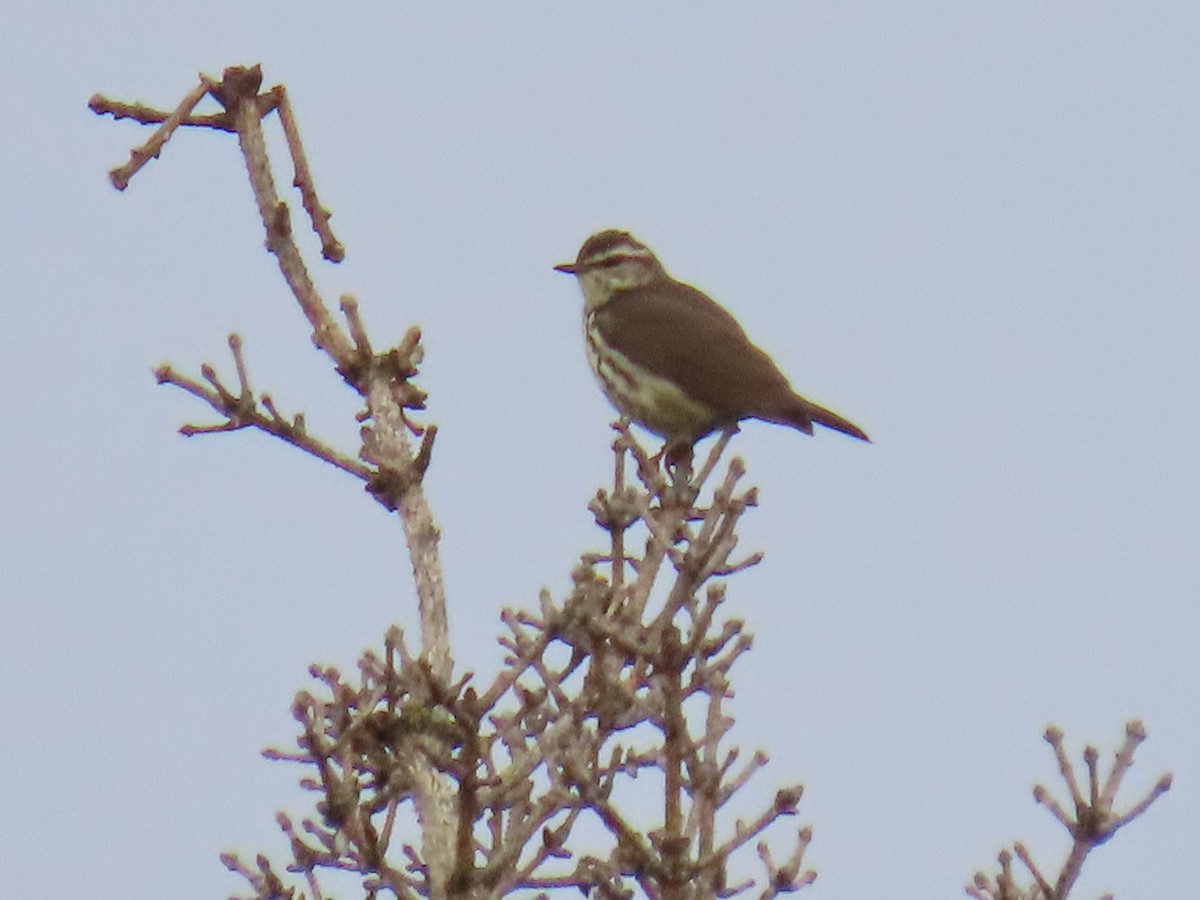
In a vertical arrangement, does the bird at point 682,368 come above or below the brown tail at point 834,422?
above

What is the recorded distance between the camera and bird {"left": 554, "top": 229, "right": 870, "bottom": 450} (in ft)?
36.1

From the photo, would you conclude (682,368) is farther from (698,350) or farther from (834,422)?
(834,422)

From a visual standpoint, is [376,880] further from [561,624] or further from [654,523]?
[654,523]

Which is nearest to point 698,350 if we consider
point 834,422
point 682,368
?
point 682,368

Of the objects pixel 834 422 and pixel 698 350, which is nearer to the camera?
pixel 834 422

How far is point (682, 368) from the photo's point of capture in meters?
11.3

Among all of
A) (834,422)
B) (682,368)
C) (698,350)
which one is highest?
(698,350)

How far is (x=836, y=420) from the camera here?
36.0 feet

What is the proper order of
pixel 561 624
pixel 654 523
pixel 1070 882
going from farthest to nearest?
pixel 654 523 < pixel 1070 882 < pixel 561 624

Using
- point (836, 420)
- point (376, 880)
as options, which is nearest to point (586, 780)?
point (376, 880)

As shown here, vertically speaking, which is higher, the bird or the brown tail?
the bird

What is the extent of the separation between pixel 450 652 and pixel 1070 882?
63.4 inches

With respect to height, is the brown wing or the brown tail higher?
the brown wing

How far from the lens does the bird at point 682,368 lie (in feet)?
36.1
